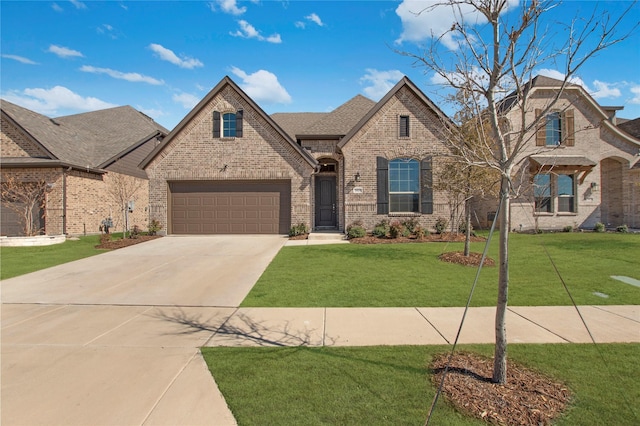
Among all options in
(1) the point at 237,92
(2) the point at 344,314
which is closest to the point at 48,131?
(1) the point at 237,92

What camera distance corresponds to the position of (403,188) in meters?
15.4

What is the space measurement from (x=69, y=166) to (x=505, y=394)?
1971 centimetres

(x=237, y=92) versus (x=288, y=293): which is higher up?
(x=237, y=92)

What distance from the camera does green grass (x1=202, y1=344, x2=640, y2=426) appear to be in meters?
2.62

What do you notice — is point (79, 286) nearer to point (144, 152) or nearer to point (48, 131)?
point (48, 131)

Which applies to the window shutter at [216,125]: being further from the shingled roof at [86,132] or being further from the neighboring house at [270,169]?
the shingled roof at [86,132]

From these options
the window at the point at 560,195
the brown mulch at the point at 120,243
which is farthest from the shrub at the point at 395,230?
the brown mulch at the point at 120,243

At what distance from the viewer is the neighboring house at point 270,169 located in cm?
1521

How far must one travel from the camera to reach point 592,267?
27.0ft

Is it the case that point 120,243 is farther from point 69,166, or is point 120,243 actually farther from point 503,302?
point 503,302

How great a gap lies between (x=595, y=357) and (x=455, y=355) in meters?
1.52

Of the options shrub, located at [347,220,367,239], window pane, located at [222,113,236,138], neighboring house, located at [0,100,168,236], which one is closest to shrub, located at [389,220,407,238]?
shrub, located at [347,220,367,239]

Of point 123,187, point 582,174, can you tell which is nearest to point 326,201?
point 123,187

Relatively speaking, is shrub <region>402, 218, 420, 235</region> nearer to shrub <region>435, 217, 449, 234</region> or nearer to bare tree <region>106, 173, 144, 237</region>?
shrub <region>435, 217, 449, 234</region>
